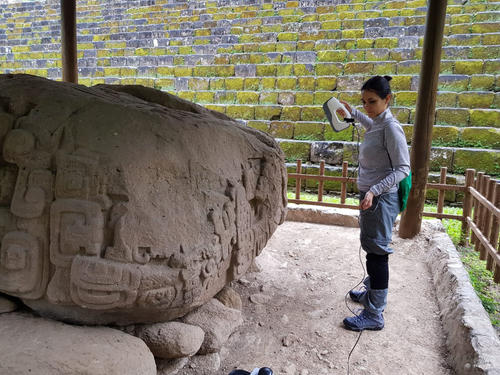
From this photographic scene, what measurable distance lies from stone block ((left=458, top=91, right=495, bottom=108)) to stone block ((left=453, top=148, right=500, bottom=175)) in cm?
102

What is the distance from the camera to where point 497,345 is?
2.13m

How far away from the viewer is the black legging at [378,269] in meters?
2.66

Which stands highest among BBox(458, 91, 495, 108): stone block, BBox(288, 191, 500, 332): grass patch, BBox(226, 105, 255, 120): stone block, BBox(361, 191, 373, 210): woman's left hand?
BBox(458, 91, 495, 108): stone block

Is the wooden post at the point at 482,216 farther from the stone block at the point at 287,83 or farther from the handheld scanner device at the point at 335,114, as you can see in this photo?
the stone block at the point at 287,83

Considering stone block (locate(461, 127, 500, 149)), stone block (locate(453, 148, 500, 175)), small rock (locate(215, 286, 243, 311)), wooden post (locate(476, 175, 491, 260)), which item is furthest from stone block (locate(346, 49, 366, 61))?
small rock (locate(215, 286, 243, 311))

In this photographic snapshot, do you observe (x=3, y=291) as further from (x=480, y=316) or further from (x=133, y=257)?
(x=480, y=316)

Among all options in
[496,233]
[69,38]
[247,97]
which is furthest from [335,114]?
[247,97]

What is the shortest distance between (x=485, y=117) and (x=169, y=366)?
6239 mm

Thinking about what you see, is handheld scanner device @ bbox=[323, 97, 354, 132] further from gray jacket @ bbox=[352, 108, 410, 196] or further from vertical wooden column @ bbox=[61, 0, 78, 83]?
vertical wooden column @ bbox=[61, 0, 78, 83]

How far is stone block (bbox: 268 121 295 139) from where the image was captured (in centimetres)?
720

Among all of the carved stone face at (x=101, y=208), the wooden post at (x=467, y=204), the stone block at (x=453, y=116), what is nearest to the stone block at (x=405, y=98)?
the stone block at (x=453, y=116)

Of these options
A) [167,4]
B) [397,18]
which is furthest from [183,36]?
[397,18]

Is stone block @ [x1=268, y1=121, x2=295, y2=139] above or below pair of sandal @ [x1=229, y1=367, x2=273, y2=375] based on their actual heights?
above

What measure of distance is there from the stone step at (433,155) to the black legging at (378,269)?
4.00m
